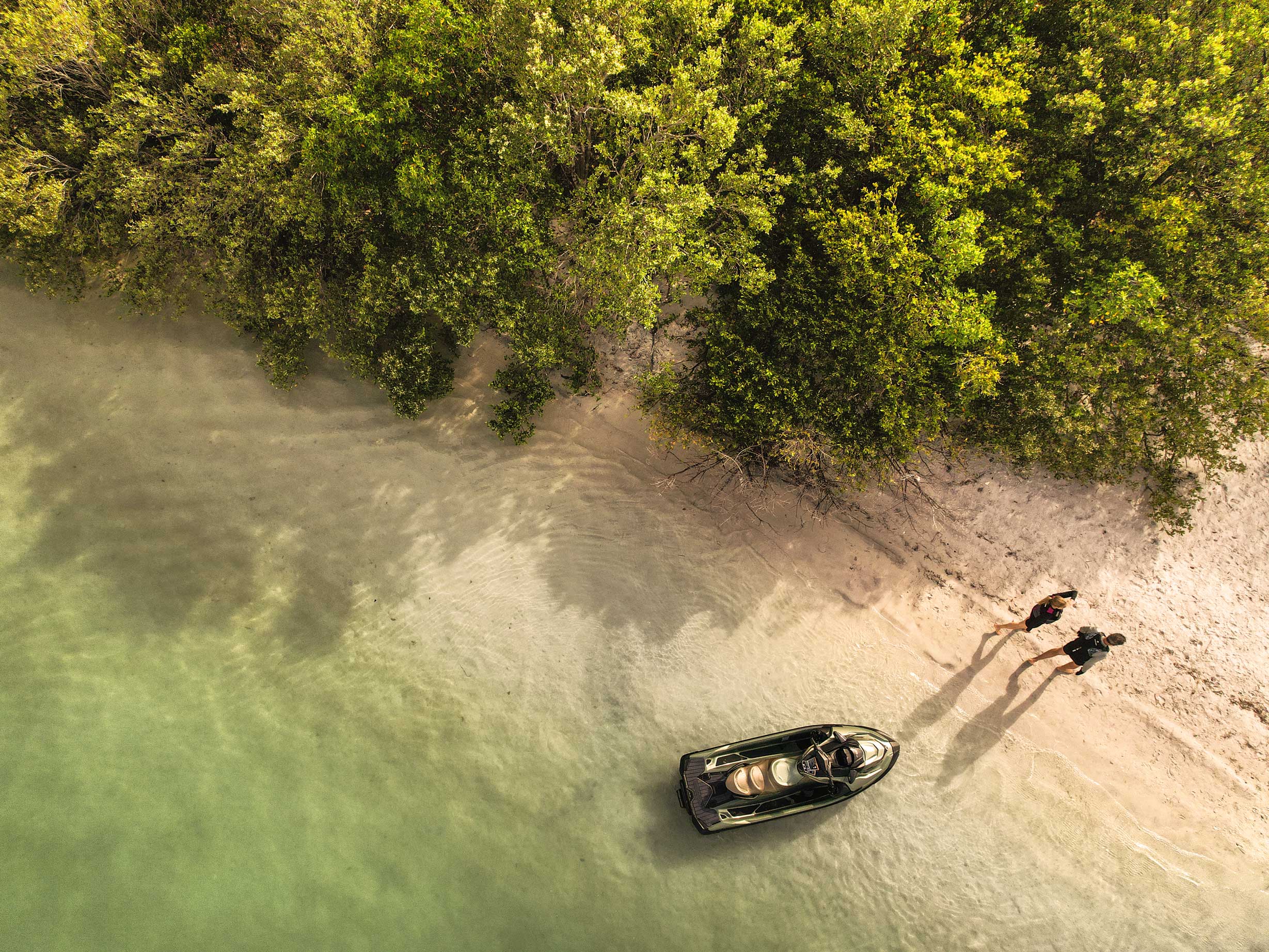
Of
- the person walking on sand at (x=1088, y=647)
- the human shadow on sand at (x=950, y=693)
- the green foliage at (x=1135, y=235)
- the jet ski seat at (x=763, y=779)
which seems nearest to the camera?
the green foliage at (x=1135, y=235)

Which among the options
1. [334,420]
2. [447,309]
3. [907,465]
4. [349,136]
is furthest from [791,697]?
[349,136]

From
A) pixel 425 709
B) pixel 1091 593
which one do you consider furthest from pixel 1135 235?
pixel 425 709

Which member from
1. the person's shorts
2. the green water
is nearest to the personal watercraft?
the green water

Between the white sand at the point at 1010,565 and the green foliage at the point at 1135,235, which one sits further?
the white sand at the point at 1010,565

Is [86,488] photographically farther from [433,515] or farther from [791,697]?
[791,697]

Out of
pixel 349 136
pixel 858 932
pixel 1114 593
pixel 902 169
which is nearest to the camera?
pixel 349 136

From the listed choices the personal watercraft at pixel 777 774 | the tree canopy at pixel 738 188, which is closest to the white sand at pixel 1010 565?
the tree canopy at pixel 738 188

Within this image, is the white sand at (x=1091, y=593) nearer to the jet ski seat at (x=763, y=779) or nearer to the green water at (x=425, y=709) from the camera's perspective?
the green water at (x=425, y=709)

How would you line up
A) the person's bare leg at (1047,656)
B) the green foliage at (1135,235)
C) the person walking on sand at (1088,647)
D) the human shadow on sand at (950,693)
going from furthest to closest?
the human shadow on sand at (950,693) < the person's bare leg at (1047,656) < the person walking on sand at (1088,647) < the green foliage at (1135,235)

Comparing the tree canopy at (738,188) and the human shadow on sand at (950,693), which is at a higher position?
the tree canopy at (738,188)
